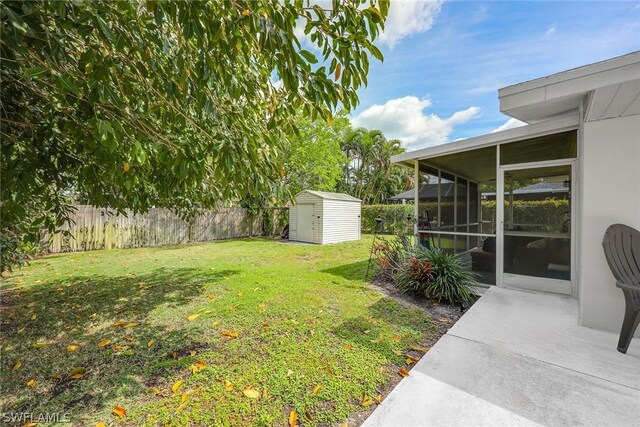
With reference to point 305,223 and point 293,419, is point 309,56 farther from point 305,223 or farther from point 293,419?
point 305,223

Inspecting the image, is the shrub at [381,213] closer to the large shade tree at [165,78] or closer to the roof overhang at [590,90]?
the roof overhang at [590,90]

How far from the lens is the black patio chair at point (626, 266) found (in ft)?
8.57

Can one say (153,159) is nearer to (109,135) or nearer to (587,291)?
(109,135)

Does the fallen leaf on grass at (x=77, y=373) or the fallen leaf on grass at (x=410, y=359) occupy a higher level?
the fallen leaf on grass at (x=77, y=373)

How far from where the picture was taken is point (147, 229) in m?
10.3

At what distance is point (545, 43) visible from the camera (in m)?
4.08

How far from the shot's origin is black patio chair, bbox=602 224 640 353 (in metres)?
2.61

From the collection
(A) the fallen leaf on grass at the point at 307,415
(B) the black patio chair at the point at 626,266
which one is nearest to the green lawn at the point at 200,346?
(A) the fallen leaf on grass at the point at 307,415

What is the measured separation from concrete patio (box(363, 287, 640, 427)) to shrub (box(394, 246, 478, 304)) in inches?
35.6

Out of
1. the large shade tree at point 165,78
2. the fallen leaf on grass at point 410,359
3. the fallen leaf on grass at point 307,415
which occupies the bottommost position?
the fallen leaf on grass at point 307,415

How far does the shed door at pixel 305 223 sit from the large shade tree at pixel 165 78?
9178 mm

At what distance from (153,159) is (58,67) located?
108 centimetres

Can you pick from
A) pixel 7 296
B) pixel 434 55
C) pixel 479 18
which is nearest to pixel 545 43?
pixel 479 18

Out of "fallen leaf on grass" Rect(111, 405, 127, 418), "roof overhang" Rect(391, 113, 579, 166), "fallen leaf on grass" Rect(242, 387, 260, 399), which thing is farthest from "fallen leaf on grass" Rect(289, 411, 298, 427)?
"roof overhang" Rect(391, 113, 579, 166)
